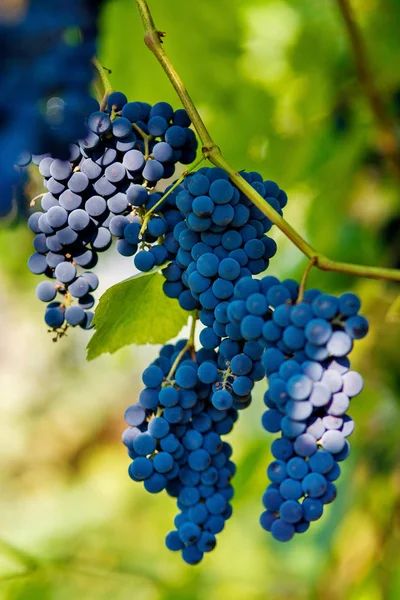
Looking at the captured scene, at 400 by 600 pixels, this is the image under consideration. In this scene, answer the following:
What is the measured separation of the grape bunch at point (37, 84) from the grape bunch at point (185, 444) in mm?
319

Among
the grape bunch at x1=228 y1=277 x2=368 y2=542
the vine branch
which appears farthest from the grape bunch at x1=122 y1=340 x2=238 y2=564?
the vine branch

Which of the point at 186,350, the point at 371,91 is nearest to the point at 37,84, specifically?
the point at 186,350

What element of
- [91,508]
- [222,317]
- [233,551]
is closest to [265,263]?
[222,317]

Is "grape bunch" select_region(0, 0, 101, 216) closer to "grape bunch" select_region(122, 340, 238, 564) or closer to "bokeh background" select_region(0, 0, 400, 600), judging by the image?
"grape bunch" select_region(122, 340, 238, 564)

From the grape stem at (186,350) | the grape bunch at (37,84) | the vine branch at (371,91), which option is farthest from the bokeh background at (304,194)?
the grape bunch at (37,84)

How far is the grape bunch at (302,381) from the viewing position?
61cm

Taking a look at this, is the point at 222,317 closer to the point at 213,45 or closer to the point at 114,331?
the point at 114,331

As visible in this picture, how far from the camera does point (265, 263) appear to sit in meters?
0.70

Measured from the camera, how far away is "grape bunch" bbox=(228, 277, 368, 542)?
23.9 inches

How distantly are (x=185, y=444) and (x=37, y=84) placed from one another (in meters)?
0.43

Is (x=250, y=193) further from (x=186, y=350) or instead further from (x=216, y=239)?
(x=186, y=350)

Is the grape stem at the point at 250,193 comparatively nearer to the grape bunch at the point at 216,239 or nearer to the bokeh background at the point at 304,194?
the grape bunch at the point at 216,239

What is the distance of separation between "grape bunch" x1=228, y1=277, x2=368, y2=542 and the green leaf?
16 cm

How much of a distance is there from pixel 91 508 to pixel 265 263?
263 centimetres
